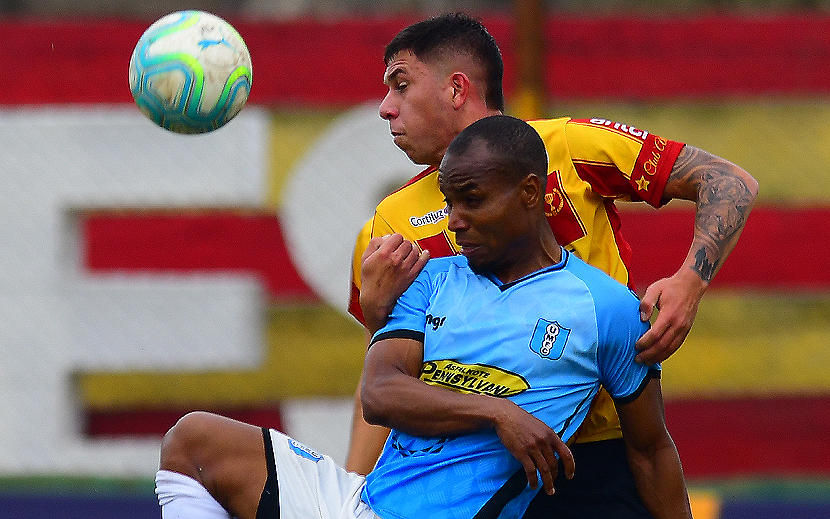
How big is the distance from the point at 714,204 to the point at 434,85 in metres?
0.91

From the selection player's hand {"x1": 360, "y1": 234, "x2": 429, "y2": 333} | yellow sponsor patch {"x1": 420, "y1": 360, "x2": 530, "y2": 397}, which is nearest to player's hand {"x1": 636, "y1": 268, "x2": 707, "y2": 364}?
yellow sponsor patch {"x1": 420, "y1": 360, "x2": 530, "y2": 397}

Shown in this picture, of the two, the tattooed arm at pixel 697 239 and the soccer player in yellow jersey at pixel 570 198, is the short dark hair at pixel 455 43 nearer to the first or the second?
the soccer player in yellow jersey at pixel 570 198

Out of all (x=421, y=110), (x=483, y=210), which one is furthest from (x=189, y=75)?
(x=483, y=210)

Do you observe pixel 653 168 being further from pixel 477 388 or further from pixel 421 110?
pixel 477 388

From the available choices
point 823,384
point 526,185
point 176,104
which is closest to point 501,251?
point 526,185

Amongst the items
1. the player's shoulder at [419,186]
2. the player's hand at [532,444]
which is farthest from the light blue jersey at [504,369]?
the player's shoulder at [419,186]

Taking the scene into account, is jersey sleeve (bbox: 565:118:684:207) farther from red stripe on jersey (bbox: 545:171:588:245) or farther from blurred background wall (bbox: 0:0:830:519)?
blurred background wall (bbox: 0:0:830:519)

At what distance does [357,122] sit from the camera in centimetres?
750

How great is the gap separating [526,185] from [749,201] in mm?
708

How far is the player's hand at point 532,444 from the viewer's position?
2666 millimetres

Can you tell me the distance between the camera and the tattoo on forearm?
121 inches

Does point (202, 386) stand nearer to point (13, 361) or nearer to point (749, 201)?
point (13, 361)

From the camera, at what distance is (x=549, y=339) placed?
9.27ft

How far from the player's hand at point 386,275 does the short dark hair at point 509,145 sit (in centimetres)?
31
